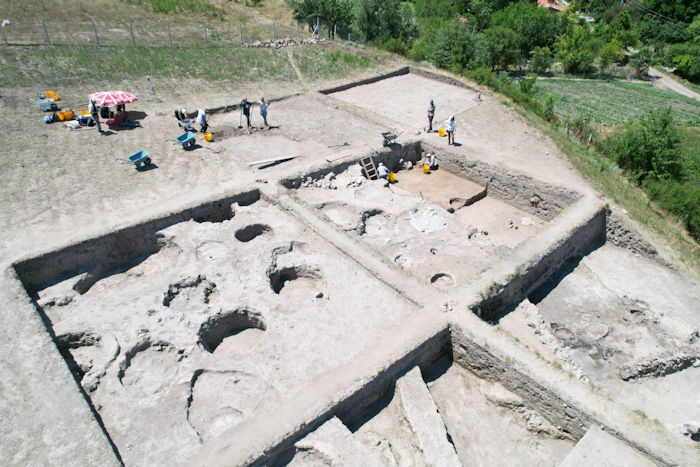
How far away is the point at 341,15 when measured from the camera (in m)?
30.8

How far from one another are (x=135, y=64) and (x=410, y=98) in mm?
12805

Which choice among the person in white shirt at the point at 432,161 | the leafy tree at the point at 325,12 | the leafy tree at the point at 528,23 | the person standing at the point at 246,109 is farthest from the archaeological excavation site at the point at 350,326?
the leafy tree at the point at 528,23

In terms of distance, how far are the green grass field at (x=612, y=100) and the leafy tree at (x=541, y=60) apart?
3.24m

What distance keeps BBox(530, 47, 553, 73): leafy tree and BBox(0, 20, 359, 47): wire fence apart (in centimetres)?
2159

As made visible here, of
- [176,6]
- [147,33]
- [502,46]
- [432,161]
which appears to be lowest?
[502,46]

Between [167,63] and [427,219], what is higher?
[167,63]

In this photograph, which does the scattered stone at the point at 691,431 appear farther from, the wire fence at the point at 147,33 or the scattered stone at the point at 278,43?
the wire fence at the point at 147,33

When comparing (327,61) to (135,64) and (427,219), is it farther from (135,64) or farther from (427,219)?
(427,219)

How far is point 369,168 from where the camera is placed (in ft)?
50.8

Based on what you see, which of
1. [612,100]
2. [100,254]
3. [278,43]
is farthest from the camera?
[612,100]

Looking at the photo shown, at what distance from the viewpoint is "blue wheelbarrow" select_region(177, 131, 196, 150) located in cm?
1556

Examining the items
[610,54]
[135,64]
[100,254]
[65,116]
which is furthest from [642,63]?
[100,254]

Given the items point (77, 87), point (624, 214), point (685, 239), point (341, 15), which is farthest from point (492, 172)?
point (341, 15)

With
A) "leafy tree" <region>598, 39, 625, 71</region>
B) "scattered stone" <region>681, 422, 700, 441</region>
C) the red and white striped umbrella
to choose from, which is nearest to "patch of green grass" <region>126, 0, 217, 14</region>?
the red and white striped umbrella
